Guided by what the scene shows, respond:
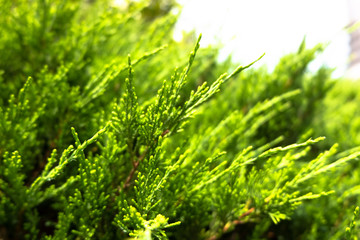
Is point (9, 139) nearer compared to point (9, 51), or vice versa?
point (9, 139)

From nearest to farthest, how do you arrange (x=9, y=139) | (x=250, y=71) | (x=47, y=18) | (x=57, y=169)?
1. (x=57, y=169)
2. (x=9, y=139)
3. (x=47, y=18)
4. (x=250, y=71)

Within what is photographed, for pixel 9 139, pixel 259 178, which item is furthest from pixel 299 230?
pixel 9 139

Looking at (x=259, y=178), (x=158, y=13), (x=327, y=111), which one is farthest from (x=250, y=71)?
(x=158, y=13)

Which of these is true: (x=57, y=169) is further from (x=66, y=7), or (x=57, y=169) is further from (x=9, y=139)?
(x=66, y=7)

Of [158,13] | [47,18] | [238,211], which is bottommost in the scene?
[238,211]

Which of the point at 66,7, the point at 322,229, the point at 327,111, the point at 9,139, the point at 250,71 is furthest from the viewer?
the point at 327,111

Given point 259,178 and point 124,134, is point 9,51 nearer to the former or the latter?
point 124,134

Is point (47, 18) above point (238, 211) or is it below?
above
